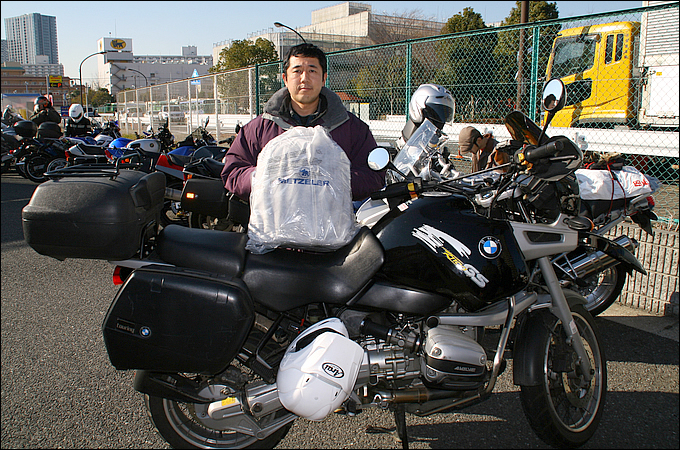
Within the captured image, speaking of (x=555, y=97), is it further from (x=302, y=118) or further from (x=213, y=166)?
(x=213, y=166)

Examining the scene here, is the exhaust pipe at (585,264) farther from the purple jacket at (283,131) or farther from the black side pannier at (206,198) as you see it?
the black side pannier at (206,198)

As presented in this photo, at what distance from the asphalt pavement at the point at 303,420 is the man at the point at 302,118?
1.39 metres

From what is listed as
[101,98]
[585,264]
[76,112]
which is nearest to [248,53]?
[76,112]

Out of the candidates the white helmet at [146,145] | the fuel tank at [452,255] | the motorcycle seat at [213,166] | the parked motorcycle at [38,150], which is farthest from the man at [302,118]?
the parked motorcycle at [38,150]

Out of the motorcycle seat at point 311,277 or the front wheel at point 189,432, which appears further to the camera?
the front wheel at point 189,432

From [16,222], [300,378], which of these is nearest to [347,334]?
[300,378]

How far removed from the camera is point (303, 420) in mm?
2641

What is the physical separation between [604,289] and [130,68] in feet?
297

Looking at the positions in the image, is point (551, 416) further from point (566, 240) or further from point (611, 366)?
point (611, 366)

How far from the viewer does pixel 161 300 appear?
1806mm

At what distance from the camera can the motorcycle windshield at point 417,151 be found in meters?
2.56

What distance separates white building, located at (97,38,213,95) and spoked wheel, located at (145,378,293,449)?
247 feet

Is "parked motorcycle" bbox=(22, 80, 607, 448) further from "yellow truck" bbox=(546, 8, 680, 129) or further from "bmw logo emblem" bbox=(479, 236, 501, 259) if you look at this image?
"yellow truck" bbox=(546, 8, 680, 129)

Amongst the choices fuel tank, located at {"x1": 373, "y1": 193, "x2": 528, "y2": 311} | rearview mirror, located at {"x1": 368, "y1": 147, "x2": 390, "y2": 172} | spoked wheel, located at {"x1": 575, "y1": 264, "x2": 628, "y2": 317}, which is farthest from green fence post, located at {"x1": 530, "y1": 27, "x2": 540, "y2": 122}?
rearview mirror, located at {"x1": 368, "y1": 147, "x2": 390, "y2": 172}
